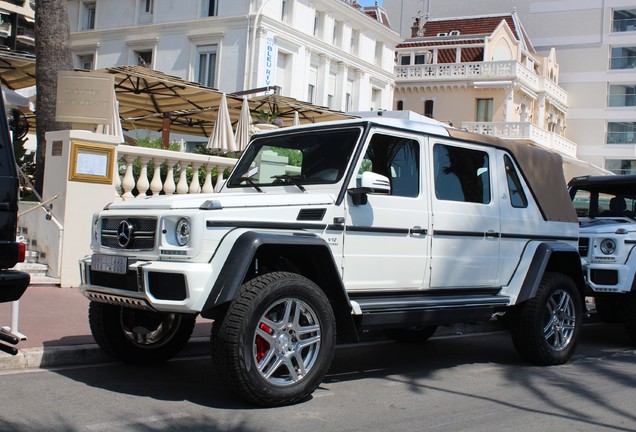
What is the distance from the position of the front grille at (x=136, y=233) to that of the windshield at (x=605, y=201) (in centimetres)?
691

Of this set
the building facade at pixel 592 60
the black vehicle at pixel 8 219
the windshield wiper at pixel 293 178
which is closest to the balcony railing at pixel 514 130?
the building facade at pixel 592 60

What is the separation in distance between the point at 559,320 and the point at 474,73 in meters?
36.6

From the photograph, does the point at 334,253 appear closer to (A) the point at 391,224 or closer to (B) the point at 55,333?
(A) the point at 391,224

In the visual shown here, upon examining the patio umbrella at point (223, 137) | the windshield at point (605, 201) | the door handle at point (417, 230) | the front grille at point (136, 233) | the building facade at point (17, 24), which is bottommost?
the front grille at point (136, 233)

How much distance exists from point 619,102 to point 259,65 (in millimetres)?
29149

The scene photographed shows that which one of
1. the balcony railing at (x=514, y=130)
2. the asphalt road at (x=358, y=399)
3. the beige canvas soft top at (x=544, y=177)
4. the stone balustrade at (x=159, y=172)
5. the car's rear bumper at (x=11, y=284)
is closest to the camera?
the car's rear bumper at (x=11, y=284)

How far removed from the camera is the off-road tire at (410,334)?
30.0 ft

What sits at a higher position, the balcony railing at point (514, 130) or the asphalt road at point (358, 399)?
the balcony railing at point (514, 130)

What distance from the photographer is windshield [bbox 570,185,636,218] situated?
10.6 metres

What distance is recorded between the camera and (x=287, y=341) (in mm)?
5781

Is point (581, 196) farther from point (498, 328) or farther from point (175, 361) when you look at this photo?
point (175, 361)

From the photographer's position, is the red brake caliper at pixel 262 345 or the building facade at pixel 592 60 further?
the building facade at pixel 592 60

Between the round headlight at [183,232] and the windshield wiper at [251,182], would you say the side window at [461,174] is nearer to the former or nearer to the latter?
the windshield wiper at [251,182]

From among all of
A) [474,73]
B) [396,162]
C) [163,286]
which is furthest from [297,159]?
[474,73]
